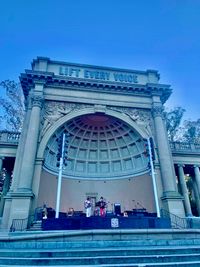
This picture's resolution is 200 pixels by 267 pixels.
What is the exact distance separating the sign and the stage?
45.7ft

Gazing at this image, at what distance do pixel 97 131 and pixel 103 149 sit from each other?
2071 millimetres

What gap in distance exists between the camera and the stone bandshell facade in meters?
17.8

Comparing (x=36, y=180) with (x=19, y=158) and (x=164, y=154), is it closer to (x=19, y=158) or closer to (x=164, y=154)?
(x=19, y=158)

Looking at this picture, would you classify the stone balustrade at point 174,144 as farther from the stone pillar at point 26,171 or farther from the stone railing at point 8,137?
the stone pillar at point 26,171

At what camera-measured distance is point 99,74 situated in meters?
21.7

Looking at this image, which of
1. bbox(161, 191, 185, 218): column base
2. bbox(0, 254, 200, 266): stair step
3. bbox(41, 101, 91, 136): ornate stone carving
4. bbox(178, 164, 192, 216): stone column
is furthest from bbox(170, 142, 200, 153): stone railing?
bbox(0, 254, 200, 266): stair step

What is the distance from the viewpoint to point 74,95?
19875 millimetres

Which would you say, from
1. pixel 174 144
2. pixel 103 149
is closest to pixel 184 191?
pixel 174 144

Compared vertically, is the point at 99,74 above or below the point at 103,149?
above

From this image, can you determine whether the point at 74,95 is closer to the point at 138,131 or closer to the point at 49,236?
the point at 138,131

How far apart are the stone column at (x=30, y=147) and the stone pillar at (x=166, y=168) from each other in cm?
1039

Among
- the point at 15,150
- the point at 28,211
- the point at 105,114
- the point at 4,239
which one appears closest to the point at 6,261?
the point at 4,239

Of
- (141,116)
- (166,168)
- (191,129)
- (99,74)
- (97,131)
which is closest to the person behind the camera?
(166,168)

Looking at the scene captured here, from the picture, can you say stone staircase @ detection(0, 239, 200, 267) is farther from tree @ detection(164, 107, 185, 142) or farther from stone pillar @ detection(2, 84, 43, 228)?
tree @ detection(164, 107, 185, 142)
